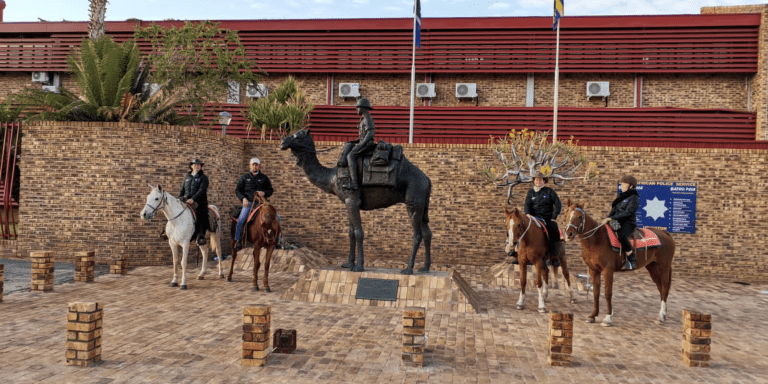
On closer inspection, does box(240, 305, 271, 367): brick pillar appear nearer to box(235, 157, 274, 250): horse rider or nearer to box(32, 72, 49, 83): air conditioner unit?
box(235, 157, 274, 250): horse rider

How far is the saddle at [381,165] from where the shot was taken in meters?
8.84

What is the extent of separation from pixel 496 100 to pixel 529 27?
115 inches

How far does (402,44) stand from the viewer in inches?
805

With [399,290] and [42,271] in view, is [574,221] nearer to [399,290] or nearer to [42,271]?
[399,290]

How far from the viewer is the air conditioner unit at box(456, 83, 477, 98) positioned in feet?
66.4

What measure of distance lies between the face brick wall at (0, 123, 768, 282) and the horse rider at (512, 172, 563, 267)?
4.47 metres

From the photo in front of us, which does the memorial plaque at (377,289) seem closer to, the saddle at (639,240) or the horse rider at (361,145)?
the horse rider at (361,145)

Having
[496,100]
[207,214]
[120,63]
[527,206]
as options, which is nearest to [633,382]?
[527,206]

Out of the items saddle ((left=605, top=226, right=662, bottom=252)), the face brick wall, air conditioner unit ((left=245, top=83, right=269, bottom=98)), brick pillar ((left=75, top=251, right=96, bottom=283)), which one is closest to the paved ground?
brick pillar ((left=75, top=251, right=96, bottom=283))

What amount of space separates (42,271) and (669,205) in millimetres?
13904

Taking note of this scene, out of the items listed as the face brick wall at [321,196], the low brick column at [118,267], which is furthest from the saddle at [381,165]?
the low brick column at [118,267]

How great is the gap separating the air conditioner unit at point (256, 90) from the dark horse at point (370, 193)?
1127 centimetres

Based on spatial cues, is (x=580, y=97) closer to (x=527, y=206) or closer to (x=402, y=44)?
A: (x=402, y=44)

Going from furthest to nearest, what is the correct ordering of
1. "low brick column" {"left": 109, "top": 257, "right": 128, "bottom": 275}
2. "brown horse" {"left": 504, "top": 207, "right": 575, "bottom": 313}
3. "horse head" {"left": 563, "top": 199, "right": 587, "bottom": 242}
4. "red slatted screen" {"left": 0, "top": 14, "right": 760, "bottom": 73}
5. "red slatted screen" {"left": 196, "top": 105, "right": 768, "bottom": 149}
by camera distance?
"red slatted screen" {"left": 0, "top": 14, "right": 760, "bottom": 73} → "red slatted screen" {"left": 196, "top": 105, "right": 768, "bottom": 149} → "low brick column" {"left": 109, "top": 257, "right": 128, "bottom": 275} → "brown horse" {"left": 504, "top": 207, "right": 575, "bottom": 313} → "horse head" {"left": 563, "top": 199, "right": 587, "bottom": 242}
